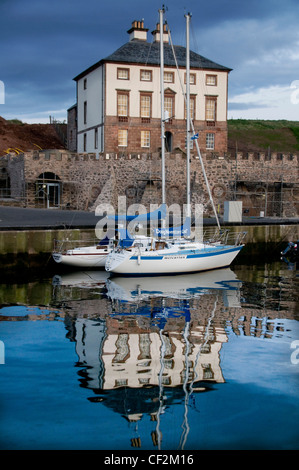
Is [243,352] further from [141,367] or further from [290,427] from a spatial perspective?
[290,427]

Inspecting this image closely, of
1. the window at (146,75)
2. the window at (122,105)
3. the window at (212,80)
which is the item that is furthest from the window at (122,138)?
the window at (212,80)

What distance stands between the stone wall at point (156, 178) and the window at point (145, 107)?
5.65 m

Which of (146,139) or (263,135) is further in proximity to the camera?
(263,135)

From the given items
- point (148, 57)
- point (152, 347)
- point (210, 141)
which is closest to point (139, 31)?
point (148, 57)

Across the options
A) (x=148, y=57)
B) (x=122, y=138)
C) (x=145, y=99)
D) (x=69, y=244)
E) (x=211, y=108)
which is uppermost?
(x=148, y=57)

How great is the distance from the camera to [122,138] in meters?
41.4

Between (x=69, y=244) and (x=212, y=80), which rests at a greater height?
(x=212, y=80)

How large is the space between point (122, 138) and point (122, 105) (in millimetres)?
2501

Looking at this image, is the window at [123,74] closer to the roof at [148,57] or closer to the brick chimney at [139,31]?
the roof at [148,57]

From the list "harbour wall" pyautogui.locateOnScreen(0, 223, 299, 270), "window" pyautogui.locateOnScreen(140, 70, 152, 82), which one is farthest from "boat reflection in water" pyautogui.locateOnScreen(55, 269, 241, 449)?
"window" pyautogui.locateOnScreen(140, 70, 152, 82)

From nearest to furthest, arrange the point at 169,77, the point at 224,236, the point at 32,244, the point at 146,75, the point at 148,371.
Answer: the point at 148,371, the point at 32,244, the point at 224,236, the point at 146,75, the point at 169,77

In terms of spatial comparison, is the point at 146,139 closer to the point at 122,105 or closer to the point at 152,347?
the point at 122,105

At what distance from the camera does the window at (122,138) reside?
41.3 metres
